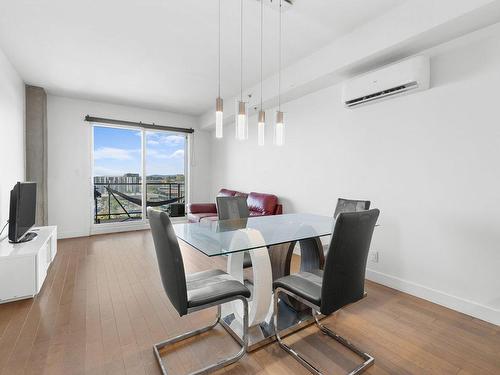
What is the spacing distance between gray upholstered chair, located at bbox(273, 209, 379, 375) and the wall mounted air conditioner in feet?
5.32

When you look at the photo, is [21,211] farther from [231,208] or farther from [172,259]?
[172,259]

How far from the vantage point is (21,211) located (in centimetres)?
271

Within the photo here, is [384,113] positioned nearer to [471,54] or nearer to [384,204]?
[471,54]

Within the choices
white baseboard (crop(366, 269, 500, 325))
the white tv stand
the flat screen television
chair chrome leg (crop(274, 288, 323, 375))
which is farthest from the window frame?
white baseboard (crop(366, 269, 500, 325))

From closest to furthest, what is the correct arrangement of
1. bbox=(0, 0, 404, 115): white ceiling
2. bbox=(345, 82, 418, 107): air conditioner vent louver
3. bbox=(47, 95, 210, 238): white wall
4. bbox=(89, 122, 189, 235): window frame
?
1. bbox=(0, 0, 404, 115): white ceiling
2. bbox=(345, 82, 418, 107): air conditioner vent louver
3. bbox=(47, 95, 210, 238): white wall
4. bbox=(89, 122, 189, 235): window frame

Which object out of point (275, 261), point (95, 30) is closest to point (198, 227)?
point (275, 261)

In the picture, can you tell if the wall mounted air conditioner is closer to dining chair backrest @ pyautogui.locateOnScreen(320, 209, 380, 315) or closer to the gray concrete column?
dining chair backrest @ pyautogui.locateOnScreen(320, 209, 380, 315)

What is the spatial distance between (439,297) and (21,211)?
426 centimetres

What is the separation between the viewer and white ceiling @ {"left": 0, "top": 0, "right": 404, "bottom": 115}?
2.34 metres

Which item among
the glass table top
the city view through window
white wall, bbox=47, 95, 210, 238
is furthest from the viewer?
the city view through window

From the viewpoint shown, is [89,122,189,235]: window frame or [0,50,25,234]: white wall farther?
[89,122,189,235]: window frame

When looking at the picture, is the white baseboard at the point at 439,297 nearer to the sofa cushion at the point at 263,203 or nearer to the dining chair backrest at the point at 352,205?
the dining chair backrest at the point at 352,205

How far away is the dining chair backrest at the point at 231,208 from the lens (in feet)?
9.92

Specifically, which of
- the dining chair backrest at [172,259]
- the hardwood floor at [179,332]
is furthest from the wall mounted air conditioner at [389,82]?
the dining chair backrest at [172,259]
